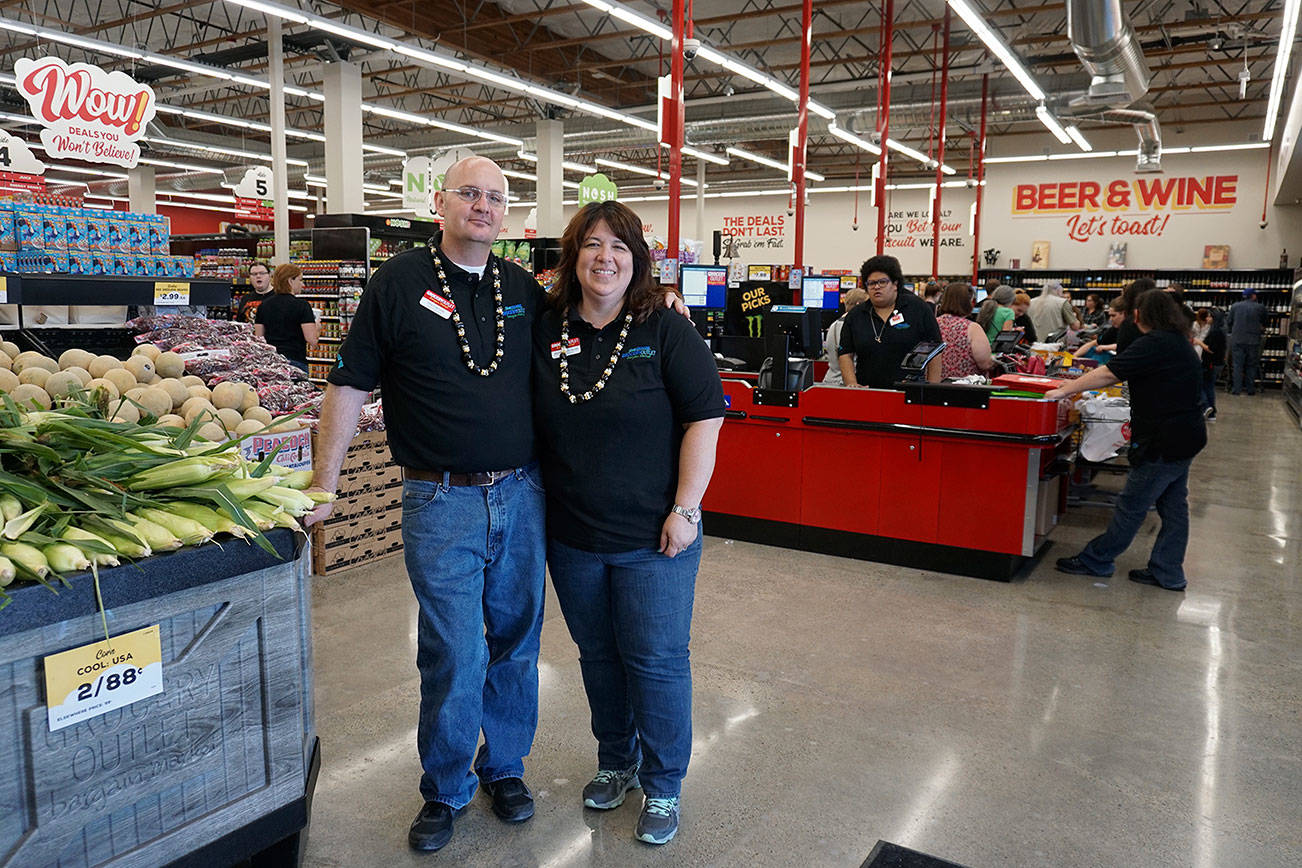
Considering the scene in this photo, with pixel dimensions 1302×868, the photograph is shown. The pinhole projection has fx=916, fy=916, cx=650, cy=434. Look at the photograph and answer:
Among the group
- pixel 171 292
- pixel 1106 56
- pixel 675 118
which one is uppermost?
pixel 1106 56

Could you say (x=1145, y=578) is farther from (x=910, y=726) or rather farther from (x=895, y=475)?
(x=910, y=726)

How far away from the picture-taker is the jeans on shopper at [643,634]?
230 cm

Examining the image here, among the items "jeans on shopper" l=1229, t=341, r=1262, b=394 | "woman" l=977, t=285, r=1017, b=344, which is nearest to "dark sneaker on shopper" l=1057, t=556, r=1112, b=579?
"woman" l=977, t=285, r=1017, b=344

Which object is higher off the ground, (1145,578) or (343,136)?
(343,136)

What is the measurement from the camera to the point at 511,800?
2490 mm

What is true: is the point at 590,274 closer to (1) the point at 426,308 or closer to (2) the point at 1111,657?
(1) the point at 426,308

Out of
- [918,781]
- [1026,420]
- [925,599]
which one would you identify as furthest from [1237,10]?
[918,781]

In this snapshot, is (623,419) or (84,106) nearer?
(623,419)

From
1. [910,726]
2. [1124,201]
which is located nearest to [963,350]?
[910,726]

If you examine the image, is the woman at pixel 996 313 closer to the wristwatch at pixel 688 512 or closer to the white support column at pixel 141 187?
the wristwatch at pixel 688 512

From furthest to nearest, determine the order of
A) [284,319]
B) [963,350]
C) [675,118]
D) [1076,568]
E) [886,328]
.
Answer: [284,319], [675,118], [963,350], [886,328], [1076,568]

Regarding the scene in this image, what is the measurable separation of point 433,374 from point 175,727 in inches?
36.1

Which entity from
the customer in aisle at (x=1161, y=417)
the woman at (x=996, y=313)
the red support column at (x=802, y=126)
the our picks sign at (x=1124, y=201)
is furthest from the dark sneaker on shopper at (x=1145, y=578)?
the our picks sign at (x=1124, y=201)

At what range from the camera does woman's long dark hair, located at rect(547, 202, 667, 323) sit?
7.23 feet
